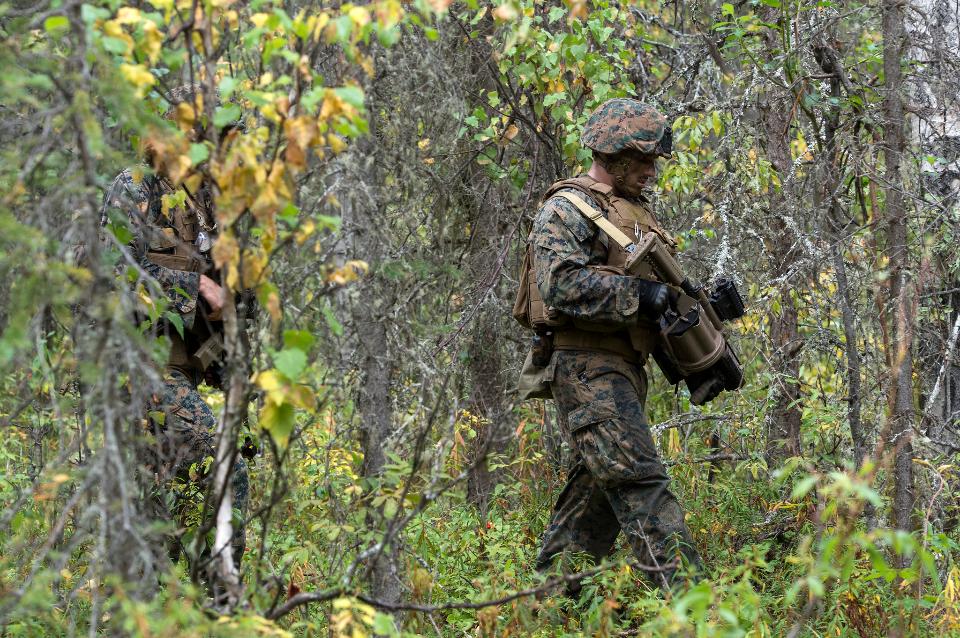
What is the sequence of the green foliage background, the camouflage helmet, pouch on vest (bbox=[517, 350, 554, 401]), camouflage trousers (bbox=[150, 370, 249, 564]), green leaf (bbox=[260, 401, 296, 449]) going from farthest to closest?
pouch on vest (bbox=[517, 350, 554, 401]) → the camouflage helmet → camouflage trousers (bbox=[150, 370, 249, 564]) → green leaf (bbox=[260, 401, 296, 449]) → the green foliage background

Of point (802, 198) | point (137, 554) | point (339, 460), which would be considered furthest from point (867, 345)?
point (137, 554)

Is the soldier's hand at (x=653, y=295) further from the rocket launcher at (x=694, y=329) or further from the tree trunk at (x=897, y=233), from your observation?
the tree trunk at (x=897, y=233)

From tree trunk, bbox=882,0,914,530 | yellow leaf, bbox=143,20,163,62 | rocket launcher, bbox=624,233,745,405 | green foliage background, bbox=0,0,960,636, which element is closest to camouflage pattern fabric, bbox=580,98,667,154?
rocket launcher, bbox=624,233,745,405

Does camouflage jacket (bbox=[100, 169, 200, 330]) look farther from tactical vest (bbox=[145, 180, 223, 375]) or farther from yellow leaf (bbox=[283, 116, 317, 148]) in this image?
yellow leaf (bbox=[283, 116, 317, 148])

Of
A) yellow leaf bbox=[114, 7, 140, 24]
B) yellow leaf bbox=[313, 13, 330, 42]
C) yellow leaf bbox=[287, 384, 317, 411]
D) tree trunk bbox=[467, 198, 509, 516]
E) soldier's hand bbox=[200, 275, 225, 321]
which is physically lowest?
tree trunk bbox=[467, 198, 509, 516]

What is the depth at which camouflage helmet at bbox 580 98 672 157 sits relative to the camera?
453 centimetres

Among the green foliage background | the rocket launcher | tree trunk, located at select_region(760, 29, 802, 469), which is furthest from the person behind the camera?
tree trunk, located at select_region(760, 29, 802, 469)

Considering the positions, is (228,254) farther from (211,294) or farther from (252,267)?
(211,294)

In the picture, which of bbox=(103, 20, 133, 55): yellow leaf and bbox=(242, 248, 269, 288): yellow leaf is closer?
bbox=(103, 20, 133, 55): yellow leaf

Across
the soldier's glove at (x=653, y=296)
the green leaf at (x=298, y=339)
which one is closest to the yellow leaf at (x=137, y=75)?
the green leaf at (x=298, y=339)

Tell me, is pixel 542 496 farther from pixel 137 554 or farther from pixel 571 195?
pixel 137 554

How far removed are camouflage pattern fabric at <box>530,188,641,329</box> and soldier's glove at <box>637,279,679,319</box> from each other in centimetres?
3

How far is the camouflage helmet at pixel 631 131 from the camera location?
4531 mm

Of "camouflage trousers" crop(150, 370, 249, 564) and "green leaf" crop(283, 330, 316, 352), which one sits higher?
→ "green leaf" crop(283, 330, 316, 352)
